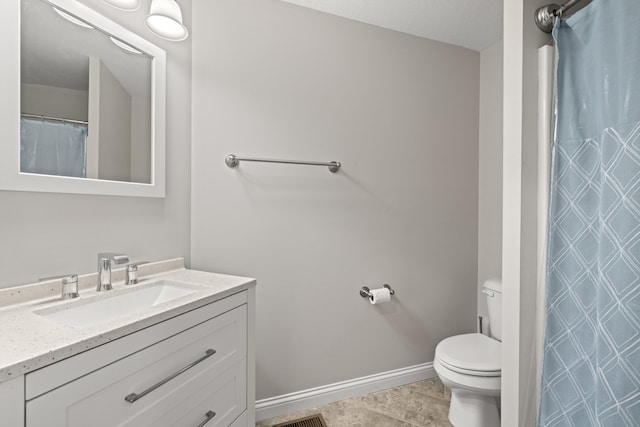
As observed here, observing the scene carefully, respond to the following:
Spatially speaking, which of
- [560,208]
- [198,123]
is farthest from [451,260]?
[198,123]

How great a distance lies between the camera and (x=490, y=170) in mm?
2109

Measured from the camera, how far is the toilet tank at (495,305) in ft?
5.68

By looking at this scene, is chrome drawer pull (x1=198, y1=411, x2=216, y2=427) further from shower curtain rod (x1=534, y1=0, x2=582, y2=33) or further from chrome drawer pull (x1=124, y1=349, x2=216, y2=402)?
→ shower curtain rod (x1=534, y1=0, x2=582, y2=33)

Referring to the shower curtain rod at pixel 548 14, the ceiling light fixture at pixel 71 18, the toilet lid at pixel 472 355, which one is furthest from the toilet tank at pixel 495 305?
the ceiling light fixture at pixel 71 18

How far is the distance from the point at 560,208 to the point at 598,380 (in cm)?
60

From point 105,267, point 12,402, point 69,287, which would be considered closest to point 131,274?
point 105,267

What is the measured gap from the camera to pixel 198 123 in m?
1.54

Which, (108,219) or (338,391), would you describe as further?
(338,391)

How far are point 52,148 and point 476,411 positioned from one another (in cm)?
221

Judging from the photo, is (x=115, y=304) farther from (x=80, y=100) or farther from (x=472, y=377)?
(x=472, y=377)

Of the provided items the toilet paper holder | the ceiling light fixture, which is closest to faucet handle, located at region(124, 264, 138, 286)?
the ceiling light fixture

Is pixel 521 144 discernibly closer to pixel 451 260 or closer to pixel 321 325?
pixel 451 260

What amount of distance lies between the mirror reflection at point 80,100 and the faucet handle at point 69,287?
14.7 inches

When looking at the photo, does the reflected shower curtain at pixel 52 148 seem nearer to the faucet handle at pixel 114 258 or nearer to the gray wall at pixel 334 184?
the faucet handle at pixel 114 258
